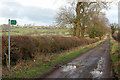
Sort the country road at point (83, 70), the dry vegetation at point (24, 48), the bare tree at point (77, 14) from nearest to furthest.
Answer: the country road at point (83, 70), the dry vegetation at point (24, 48), the bare tree at point (77, 14)

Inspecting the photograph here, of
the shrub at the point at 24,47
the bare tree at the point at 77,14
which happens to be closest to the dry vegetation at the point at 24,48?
the shrub at the point at 24,47

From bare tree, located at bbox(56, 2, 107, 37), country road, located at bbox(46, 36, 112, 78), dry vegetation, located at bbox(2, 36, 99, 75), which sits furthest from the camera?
bare tree, located at bbox(56, 2, 107, 37)

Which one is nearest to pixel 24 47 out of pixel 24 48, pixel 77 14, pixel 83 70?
pixel 24 48

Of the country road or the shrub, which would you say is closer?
the country road

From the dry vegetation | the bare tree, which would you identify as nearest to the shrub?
the dry vegetation

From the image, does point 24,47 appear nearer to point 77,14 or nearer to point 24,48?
point 24,48

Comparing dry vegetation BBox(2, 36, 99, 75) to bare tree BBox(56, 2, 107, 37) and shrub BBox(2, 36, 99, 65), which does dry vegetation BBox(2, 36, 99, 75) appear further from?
bare tree BBox(56, 2, 107, 37)

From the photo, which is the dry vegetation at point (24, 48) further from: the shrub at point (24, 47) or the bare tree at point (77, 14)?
the bare tree at point (77, 14)

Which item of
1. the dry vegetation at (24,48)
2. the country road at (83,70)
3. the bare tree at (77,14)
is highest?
the bare tree at (77,14)

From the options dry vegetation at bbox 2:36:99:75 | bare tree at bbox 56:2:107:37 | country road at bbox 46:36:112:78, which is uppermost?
bare tree at bbox 56:2:107:37

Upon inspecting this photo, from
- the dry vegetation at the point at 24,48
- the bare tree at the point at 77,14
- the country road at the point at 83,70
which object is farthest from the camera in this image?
the bare tree at the point at 77,14

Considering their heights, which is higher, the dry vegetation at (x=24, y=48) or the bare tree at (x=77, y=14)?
the bare tree at (x=77, y=14)

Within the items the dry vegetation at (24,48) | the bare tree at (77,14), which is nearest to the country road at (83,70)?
the dry vegetation at (24,48)

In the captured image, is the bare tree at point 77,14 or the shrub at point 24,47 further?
the bare tree at point 77,14
